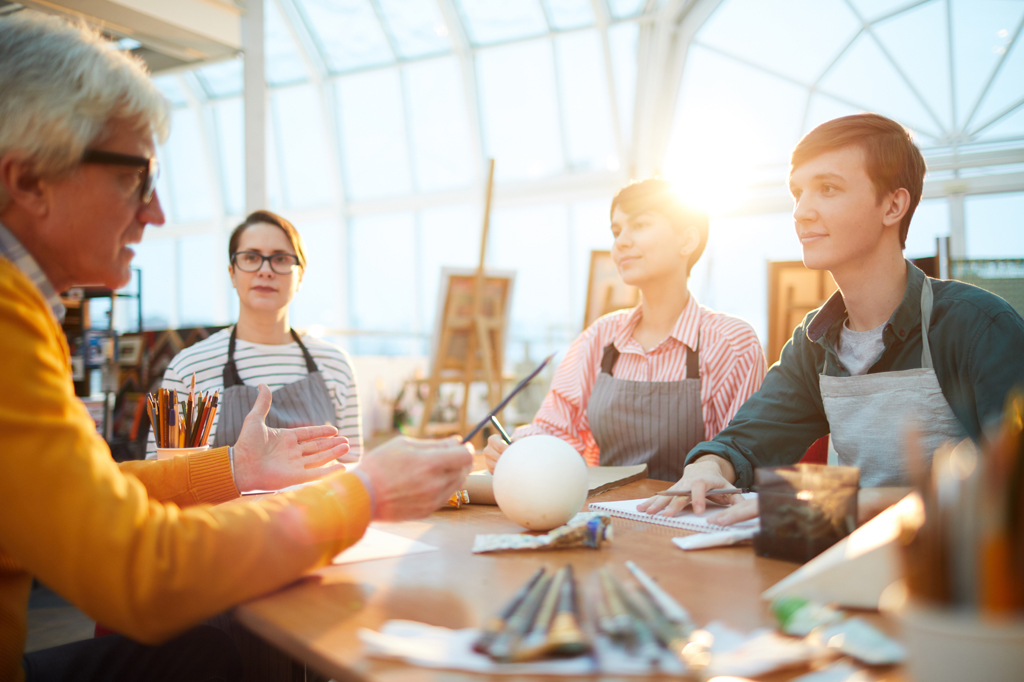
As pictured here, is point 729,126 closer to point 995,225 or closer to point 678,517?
point 995,225

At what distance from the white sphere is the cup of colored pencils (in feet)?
2.33

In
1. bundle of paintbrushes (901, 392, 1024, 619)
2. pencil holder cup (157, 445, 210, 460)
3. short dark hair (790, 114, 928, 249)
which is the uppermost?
short dark hair (790, 114, 928, 249)

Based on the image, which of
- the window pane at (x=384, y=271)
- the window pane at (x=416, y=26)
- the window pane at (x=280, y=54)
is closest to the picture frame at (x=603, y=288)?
the window pane at (x=416, y=26)

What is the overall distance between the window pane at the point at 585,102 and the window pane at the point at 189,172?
5901mm

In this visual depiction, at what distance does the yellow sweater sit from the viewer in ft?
2.11

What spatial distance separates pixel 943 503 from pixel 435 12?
8.75 m

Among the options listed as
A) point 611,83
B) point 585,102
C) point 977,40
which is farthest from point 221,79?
point 977,40

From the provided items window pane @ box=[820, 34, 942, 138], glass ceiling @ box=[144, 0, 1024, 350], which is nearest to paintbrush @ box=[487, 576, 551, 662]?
glass ceiling @ box=[144, 0, 1024, 350]

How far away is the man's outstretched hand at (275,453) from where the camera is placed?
1218mm

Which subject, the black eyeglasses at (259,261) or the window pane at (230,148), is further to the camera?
the window pane at (230,148)

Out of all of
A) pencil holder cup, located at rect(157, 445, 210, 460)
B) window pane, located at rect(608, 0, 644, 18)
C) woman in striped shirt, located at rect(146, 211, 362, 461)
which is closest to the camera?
pencil holder cup, located at rect(157, 445, 210, 460)

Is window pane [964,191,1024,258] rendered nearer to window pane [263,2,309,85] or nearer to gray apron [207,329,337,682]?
gray apron [207,329,337,682]

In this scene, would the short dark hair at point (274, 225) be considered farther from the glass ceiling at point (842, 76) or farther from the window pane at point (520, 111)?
the window pane at point (520, 111)

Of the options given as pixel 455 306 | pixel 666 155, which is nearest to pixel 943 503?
pixel 455 306
